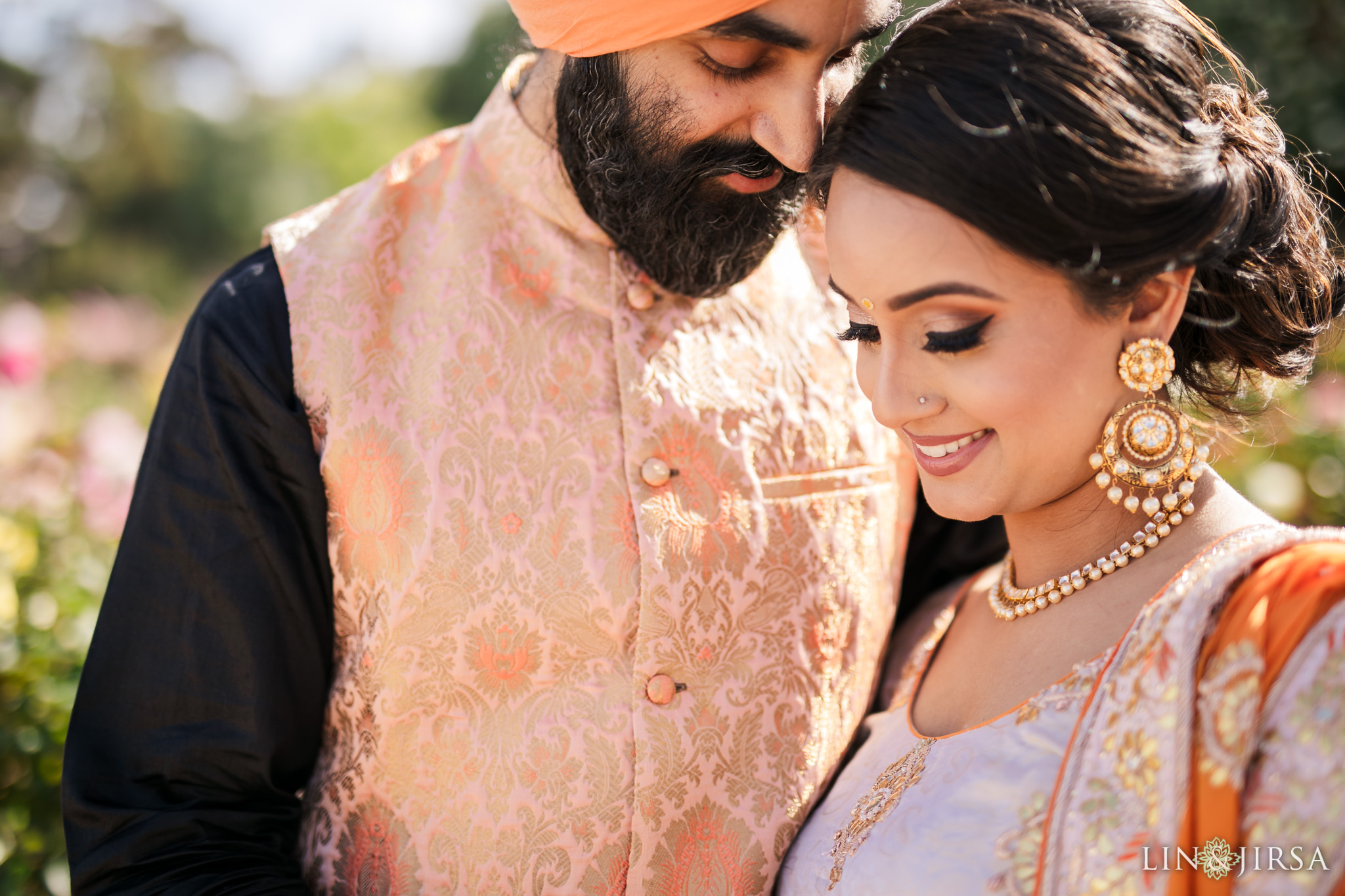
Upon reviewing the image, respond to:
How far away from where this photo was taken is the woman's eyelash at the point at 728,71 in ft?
5.41

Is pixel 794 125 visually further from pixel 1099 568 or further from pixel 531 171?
pixel 1099 568

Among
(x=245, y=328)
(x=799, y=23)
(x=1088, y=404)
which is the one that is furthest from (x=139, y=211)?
(x=1088, y=404)

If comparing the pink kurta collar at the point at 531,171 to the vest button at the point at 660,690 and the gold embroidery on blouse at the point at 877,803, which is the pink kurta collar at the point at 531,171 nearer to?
the vest button at the point at 660,690

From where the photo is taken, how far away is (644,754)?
5.18 ft

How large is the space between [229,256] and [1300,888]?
2471 cm

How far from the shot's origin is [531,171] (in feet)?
5.96

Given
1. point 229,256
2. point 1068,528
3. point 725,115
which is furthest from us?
point 229,256

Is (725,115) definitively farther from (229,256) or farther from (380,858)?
(229,256)

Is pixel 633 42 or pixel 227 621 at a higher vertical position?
pixel 633 42

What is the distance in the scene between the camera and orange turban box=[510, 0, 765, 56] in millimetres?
1547

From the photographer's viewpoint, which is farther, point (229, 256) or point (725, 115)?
point (229, 256)

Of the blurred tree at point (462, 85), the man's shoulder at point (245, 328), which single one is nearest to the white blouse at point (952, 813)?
the man's shoulder at point (245, 328)

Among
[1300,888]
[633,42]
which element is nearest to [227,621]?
[633,42]

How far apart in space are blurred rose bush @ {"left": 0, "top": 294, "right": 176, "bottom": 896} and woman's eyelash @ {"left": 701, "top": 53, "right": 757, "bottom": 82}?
1.92m
